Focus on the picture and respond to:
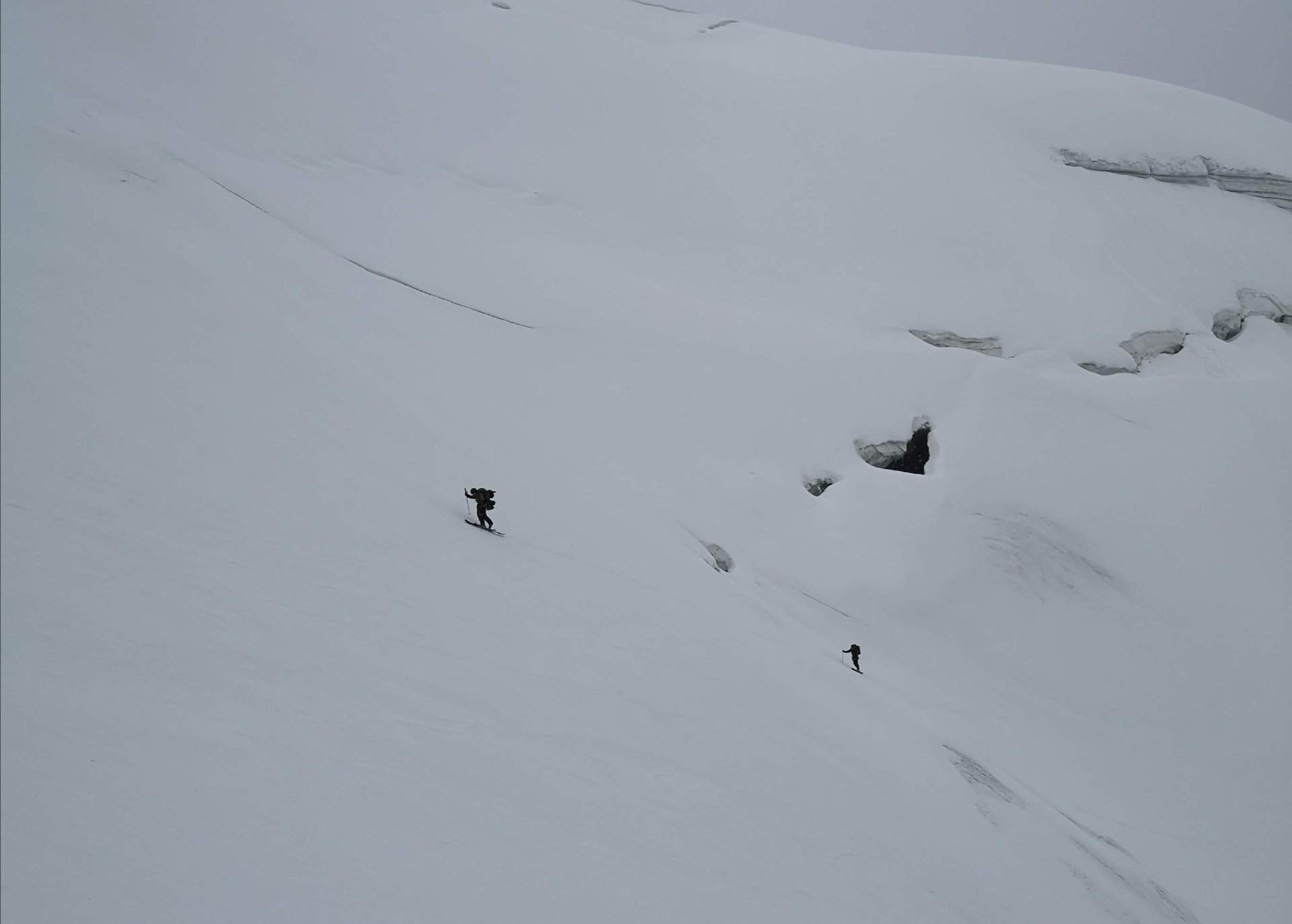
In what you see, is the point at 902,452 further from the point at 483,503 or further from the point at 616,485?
the point at 483,503

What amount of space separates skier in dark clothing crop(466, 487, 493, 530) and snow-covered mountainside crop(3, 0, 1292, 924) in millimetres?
293

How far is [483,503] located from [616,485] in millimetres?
3954

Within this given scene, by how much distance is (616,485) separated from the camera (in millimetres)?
11984

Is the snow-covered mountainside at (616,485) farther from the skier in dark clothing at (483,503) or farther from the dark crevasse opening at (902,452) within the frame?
the skier in dark clothing at (483,503)

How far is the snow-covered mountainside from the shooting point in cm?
496

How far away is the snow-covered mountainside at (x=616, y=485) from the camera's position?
4.96m

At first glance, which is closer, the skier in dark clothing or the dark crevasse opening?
the skier in dark clothing

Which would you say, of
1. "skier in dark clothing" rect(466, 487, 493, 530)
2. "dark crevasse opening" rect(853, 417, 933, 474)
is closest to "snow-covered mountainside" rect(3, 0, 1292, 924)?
"dark crevasse opening" rect(853, 417, 933, 474)

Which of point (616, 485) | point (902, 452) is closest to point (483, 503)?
point (616, 485)

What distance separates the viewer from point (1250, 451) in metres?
17.5

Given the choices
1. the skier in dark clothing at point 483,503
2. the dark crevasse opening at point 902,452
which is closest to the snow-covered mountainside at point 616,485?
the dark crevasse opening at point 902,452

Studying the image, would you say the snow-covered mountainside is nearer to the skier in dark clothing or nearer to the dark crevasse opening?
the dark crevasse opening

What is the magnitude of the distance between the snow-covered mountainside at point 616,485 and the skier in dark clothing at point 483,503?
0.96 ft

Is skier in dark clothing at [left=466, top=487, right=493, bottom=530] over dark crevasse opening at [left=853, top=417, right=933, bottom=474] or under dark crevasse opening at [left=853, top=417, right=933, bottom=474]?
over
